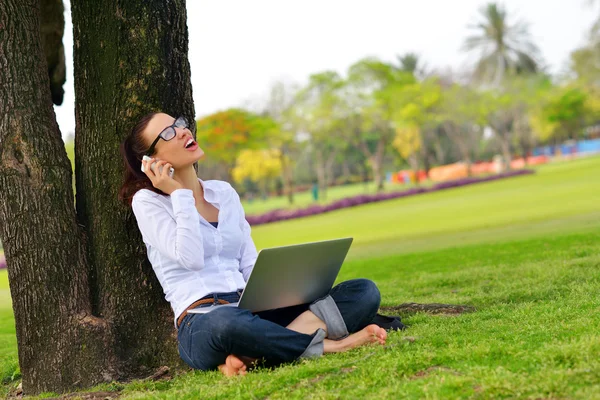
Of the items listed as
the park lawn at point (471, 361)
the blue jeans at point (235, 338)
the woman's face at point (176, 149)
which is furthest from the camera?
the woman's face at point (176, 149)

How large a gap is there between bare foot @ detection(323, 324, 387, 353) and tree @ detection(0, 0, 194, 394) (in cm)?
A: 107

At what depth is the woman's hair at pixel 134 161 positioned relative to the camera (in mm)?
3857

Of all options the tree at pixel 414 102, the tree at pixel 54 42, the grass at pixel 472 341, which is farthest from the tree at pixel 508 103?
the tree at pixel 54 42

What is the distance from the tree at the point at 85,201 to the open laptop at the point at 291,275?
0.81 metres

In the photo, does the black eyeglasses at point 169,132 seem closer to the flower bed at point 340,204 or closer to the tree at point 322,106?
the flower bed at point 340,204

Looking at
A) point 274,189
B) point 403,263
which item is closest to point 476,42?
point 274,189

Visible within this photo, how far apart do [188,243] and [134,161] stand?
0.71 meters

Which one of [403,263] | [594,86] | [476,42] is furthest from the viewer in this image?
[476,42]

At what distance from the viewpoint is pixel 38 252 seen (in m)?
4.04

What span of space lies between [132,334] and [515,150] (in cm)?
7539

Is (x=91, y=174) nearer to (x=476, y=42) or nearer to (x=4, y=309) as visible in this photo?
(x=4, y=309)

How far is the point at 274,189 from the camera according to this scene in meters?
74.3

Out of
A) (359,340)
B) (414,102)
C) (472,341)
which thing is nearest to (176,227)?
(359,340)

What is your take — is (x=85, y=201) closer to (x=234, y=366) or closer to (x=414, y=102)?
(x=234, y=366)
